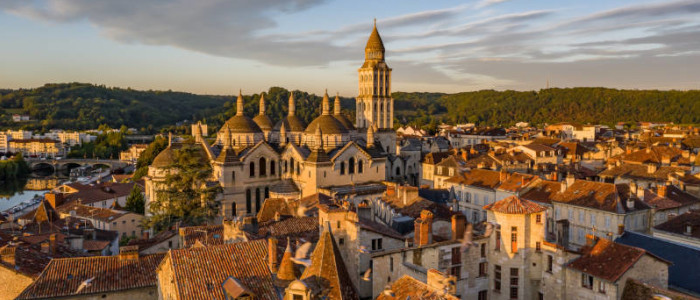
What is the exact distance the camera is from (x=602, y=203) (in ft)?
115

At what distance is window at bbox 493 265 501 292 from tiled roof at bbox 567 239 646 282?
2707mm

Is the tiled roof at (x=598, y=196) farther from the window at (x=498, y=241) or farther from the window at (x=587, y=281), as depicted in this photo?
the window at (x=587, y=281)

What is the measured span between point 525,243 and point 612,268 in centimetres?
319

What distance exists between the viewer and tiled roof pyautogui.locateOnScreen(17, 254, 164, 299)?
2106cm

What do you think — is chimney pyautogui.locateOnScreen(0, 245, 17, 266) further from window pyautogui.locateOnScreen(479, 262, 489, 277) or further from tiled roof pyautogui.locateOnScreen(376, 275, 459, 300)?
window pyautogui.locateOnScreen(479, 262, 489, 277)

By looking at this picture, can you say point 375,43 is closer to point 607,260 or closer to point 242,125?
point 242,125

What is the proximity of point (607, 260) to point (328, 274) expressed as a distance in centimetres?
1003

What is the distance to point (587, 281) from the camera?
1928cm

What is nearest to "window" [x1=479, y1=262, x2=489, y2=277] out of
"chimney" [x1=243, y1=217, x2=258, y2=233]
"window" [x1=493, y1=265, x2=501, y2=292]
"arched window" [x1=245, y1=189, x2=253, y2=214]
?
"window" [x1=493, y1=265, x2=501, y2=292]

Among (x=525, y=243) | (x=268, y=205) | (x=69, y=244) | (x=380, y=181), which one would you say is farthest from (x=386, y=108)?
(x=525, y=243)

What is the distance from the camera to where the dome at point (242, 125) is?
2149 inches

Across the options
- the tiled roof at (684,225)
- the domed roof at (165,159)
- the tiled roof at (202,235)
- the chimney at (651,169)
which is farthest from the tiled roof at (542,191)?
the domed roof at (165,159)

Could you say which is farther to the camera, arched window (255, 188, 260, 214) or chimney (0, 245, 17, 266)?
arched window (255, 188, 260, 214)

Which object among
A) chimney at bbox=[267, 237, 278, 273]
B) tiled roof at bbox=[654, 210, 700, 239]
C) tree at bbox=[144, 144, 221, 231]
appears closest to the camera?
chimney at bbox=[267, 237, 278, 273]
